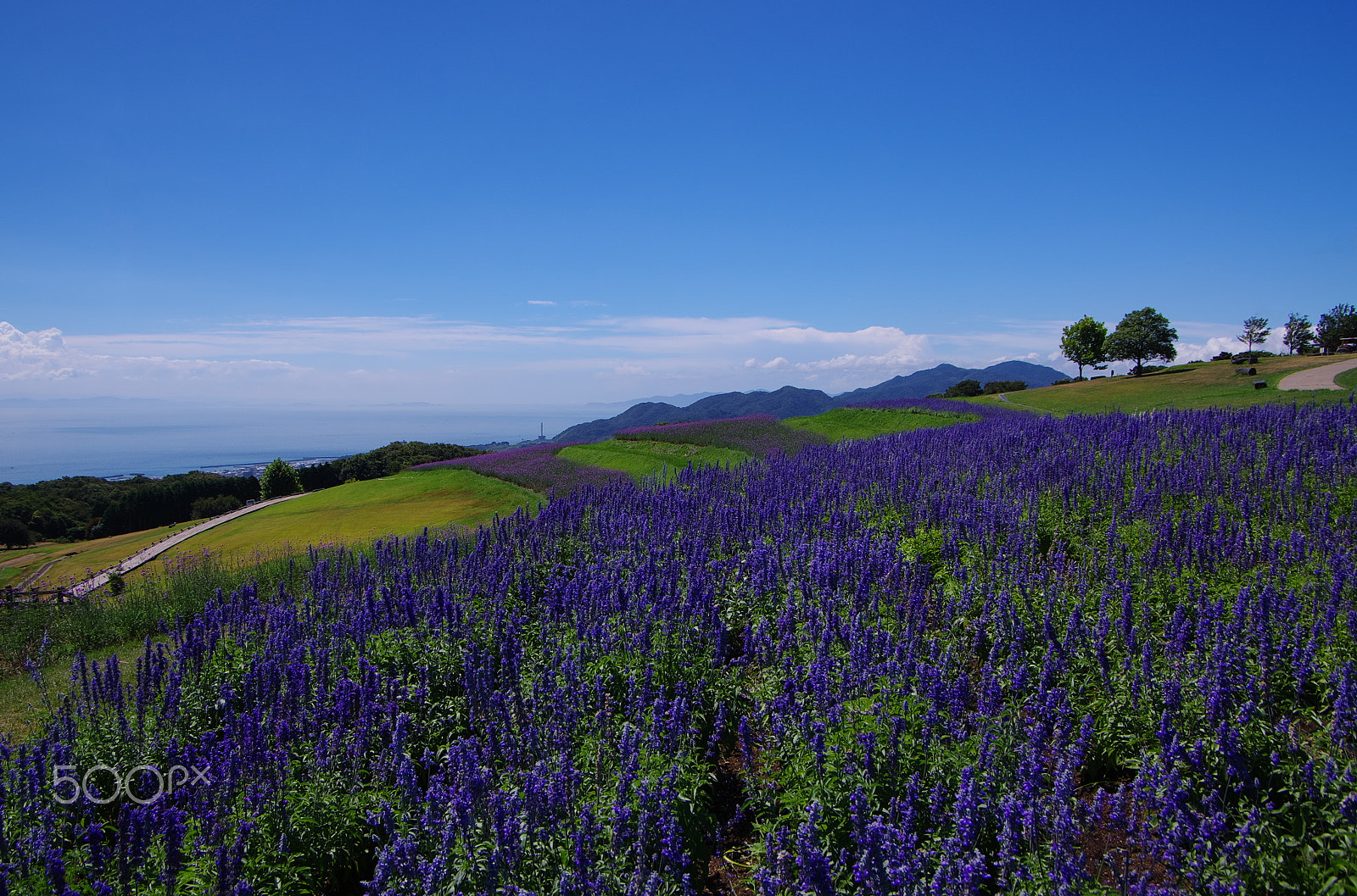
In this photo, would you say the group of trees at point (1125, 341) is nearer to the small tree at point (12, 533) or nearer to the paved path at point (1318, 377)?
the paved path at point (1318, 377)

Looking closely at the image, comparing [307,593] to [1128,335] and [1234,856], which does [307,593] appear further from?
[1128,335]

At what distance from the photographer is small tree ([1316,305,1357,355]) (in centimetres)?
6028

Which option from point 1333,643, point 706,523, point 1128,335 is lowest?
point 1333,643

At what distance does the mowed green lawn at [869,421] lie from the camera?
110 feet

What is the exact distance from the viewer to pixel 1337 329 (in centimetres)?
6169

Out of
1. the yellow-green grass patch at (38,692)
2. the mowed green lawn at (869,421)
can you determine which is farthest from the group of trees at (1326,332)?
the yellow-green grass patch at (38,692)

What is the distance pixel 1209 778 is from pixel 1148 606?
220cm

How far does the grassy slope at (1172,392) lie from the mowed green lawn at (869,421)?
684cm

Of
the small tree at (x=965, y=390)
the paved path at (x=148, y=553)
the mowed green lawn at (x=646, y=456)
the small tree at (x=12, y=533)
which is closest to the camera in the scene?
the paved path at (x=148, y=553)

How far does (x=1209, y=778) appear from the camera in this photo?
430 cm

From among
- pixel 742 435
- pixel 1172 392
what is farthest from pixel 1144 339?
pixel 742 435

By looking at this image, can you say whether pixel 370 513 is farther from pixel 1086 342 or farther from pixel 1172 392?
pixel 1086 342

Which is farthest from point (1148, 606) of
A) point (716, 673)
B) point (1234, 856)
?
point (716, 673)

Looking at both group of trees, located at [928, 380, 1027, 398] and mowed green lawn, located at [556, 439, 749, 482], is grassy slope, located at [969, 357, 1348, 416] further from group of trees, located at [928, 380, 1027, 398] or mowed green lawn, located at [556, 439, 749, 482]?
mowed green lawn, located at [556, 439, 749, 482]
